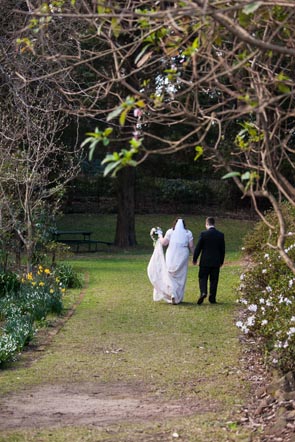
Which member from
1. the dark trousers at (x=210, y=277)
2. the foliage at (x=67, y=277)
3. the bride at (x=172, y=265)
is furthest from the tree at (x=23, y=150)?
the dark trousers at (x=210, y=277)

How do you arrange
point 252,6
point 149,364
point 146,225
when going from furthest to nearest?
1. point 146,225
2. point 149,364
3. point 252,6

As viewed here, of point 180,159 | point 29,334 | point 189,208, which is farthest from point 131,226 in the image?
point 29,334

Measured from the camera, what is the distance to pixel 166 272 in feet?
→ 62.4

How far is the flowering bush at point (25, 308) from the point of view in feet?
43.3

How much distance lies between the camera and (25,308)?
1653 centimetres

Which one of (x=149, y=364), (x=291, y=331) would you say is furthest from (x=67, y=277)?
(x=291, y=331)

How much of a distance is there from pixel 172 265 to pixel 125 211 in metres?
19.6

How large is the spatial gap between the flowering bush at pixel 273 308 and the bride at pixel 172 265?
1.99m

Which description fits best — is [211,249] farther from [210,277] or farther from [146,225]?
[146,225]

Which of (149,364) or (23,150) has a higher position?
(23,150)

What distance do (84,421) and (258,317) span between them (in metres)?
4.07

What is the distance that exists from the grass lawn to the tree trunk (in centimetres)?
1613

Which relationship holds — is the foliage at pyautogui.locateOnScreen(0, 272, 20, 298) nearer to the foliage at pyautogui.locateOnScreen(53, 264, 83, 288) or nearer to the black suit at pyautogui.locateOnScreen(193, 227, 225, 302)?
the foliage at pyautogui.locateOnScreen(53, 264, 83, 288)

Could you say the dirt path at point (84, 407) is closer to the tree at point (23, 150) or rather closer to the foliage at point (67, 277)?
the tree at point (23, 150)
